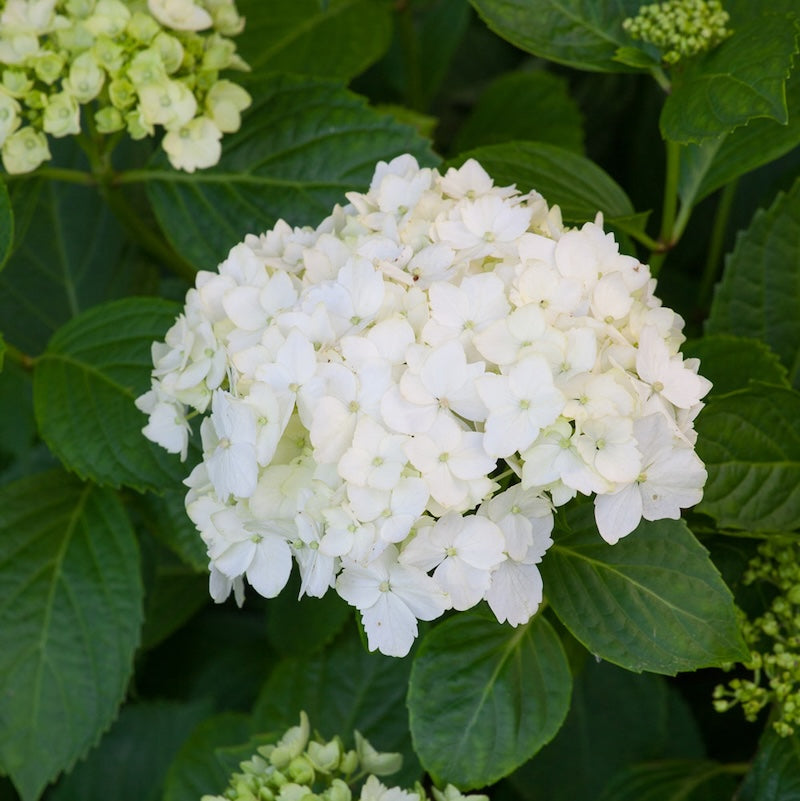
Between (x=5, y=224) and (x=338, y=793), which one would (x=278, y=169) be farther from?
(x=338, y=793)

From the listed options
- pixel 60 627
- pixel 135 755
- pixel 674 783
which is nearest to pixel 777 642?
pixel 674 783

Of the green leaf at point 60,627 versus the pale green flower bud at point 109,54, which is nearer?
the pale green flower bud at point 109,54

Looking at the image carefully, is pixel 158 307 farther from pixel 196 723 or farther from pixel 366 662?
pixel 196 723

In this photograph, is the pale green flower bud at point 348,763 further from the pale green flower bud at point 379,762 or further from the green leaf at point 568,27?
the green leaf at point 568,27

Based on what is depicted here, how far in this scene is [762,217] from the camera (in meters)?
0.99

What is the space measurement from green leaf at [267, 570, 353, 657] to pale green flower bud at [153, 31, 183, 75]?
555 millimetres

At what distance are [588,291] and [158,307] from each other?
46 cm

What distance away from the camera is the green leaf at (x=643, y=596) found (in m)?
0.76

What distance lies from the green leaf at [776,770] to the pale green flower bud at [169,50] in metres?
0.82

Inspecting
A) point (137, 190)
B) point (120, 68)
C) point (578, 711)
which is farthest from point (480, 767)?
point (137, 190)

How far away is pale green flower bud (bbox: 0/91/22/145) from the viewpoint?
0.95m

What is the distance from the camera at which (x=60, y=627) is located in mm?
1100

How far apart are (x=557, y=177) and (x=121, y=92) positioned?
411 millimetres

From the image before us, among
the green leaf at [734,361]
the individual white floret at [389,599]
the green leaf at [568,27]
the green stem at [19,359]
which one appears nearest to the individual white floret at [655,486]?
the individual white floret at [389,599]
